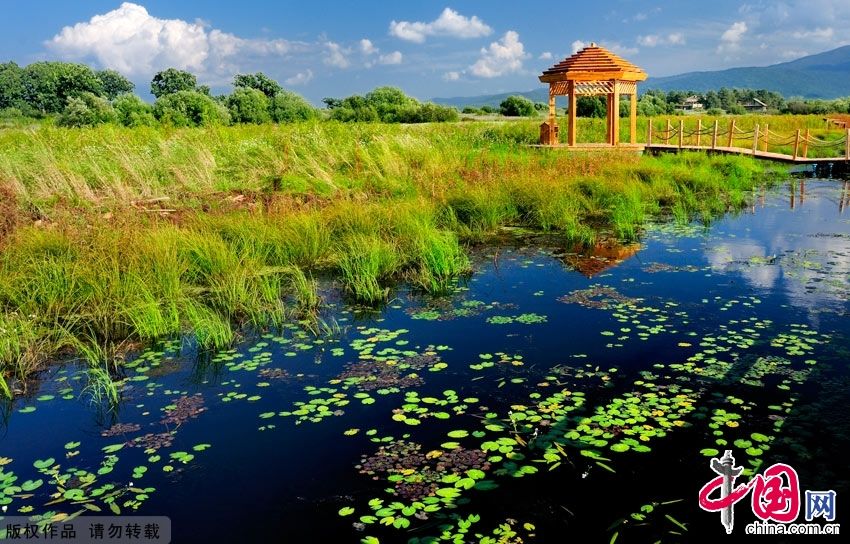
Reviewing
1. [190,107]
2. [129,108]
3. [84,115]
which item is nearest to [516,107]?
[190,107]

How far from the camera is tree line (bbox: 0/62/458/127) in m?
26.1

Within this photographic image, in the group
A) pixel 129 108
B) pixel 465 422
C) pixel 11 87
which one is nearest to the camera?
pixel 465 422

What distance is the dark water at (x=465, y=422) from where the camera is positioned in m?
3.31

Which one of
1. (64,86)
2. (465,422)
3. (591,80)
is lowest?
(465,422)

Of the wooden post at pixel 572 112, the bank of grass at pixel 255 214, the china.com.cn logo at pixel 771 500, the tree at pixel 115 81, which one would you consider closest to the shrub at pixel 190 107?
the bank of grass at pixel 255 214

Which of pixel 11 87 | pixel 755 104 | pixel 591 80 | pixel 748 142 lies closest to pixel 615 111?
pixel 591 80

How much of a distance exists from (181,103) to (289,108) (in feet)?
25.7

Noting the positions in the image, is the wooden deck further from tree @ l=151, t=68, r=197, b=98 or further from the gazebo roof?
tree @ l=151, t=68, r=197, b=98

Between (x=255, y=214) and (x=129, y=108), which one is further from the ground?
(x=129, y=108)

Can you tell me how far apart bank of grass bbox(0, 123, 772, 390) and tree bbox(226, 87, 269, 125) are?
14822 millimetres

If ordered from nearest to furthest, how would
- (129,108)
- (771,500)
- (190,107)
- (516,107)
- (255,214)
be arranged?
(771,500), (255,214), (129,108), (190,107), (516,107)

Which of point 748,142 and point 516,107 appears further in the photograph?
point 516,107

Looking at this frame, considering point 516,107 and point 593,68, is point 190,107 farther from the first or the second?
point 516,107

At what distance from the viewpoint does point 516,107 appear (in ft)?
140
